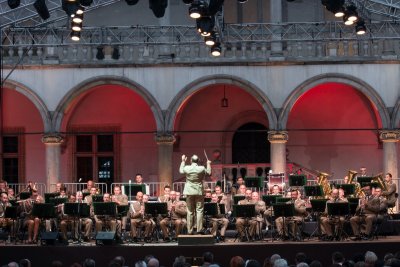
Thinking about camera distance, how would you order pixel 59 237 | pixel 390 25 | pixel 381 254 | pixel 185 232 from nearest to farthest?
pixel 381 254, pixel 59 237, pixel 185 232, pixel 390 25

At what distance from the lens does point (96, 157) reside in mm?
27156

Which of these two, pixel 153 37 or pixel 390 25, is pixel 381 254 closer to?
pixel 390 25

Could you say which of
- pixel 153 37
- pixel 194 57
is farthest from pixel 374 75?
pixel 153 37

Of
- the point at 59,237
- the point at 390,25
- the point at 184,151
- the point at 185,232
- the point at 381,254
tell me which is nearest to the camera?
the point at 381,254

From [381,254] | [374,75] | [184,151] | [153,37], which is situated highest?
[153,37]

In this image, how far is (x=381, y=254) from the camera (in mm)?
16797

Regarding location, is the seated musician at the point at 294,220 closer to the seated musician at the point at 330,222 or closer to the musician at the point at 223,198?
the seated musician at the point at 330,222

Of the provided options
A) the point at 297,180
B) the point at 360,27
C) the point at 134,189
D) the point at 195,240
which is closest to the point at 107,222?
the point at 134,189

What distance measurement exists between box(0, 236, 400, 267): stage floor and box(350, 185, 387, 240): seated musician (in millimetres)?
1547

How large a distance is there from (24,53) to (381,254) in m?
12.4

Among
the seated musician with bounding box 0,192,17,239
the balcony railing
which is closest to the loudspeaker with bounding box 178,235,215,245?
the seated musician with bounding box 0,192,17,239

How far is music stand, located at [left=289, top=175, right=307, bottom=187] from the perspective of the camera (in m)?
20.3

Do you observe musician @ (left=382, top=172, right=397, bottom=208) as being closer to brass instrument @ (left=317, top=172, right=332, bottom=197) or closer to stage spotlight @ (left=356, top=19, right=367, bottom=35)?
brass instrument @ (left=317, top=172, right=332, bottom=197)

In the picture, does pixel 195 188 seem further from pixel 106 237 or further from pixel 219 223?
pixel 106 237
